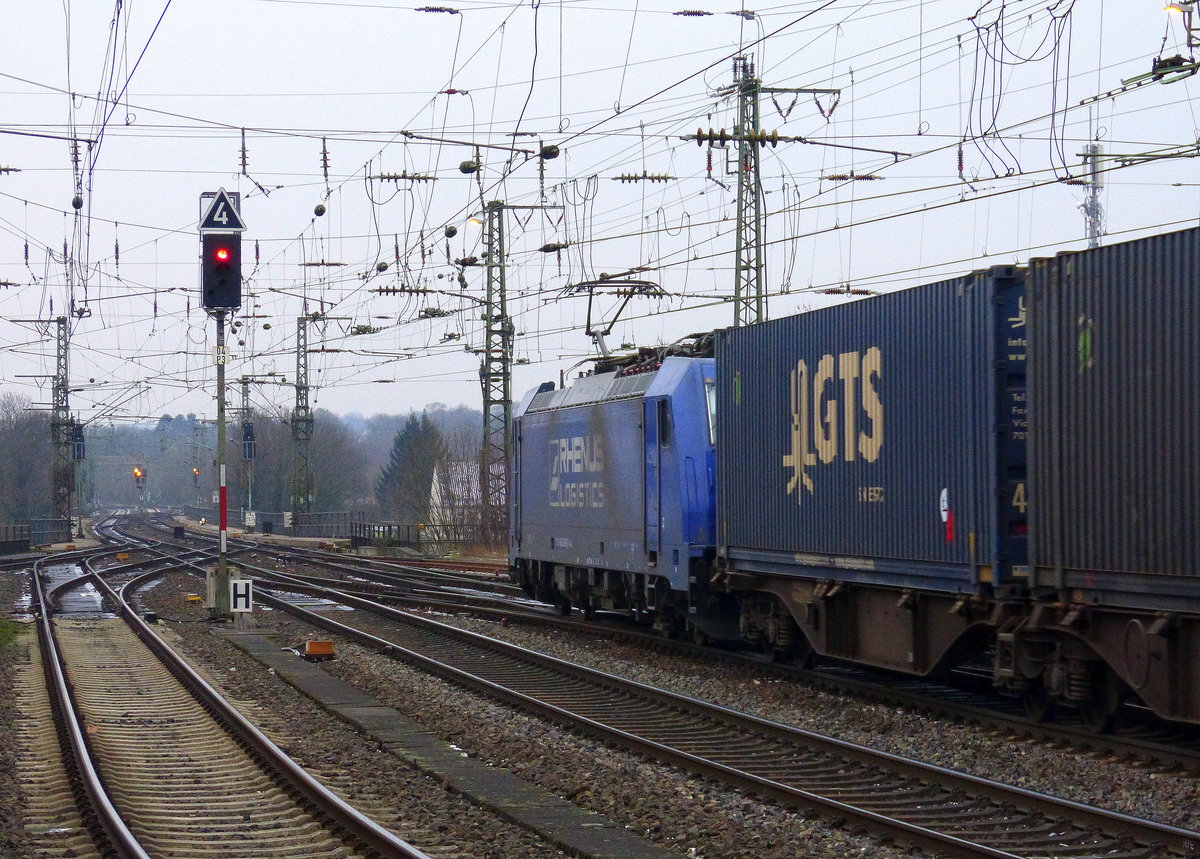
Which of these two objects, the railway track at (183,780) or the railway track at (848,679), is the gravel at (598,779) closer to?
the railway track at (183,780)

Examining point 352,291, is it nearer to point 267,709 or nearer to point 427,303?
point 427,303

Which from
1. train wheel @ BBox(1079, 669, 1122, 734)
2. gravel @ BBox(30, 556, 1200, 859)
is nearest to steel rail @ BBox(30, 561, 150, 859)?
gravel @ BBox(30, 556, 1200, 859)

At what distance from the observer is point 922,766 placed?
9078 mm

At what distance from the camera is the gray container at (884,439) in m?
11.0

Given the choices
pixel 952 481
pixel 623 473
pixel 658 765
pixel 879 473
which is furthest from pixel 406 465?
pixel 658 765

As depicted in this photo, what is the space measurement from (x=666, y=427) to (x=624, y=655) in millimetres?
2970

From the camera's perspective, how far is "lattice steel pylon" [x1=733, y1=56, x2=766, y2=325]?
24.7 m

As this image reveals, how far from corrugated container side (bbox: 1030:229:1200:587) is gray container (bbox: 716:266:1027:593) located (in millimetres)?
416

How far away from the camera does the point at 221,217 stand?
752 inches

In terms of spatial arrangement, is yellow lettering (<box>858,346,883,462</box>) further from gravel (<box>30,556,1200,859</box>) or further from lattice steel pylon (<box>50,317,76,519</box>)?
lattice steel pylon (<box>50,317,76,519</box>)

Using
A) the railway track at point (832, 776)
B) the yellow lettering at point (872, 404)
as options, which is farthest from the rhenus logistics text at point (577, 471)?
the yellow lettering at point (872, 404)

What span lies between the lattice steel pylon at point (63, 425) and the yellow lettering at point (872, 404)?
46690mm

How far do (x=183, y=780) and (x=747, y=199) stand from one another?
18.5 meters

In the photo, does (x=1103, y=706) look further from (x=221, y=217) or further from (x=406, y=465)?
(x=406, y=465)
